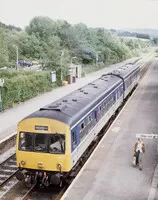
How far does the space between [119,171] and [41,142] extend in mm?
3424

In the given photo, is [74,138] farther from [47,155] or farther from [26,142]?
[26,142]

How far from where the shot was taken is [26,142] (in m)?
13.1

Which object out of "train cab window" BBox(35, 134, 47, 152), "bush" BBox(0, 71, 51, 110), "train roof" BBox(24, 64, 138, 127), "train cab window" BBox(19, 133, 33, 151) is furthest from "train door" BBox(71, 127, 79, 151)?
"bush" BBox(0, 71, 51, 110)

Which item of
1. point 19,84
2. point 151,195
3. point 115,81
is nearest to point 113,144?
point 151,195

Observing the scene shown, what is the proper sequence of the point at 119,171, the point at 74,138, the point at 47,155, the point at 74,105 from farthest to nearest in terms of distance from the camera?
the point at 74,105, the point at 119,171, the point at 74,138, the point at 47,155

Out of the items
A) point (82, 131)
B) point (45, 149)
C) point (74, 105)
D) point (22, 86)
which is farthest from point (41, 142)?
point (22, 86)

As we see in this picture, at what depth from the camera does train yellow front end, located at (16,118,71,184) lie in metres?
12.7

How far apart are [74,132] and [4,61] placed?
27420 mm

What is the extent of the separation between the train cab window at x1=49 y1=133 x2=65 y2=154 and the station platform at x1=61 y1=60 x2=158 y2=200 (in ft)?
4.38

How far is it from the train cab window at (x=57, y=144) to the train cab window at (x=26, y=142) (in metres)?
0.76

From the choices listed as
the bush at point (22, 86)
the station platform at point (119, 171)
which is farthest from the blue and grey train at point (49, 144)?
the bush at point (22, 86)

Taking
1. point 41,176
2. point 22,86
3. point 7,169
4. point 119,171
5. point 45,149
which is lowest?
point 7,169

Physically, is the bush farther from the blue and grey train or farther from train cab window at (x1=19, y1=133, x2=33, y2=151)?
train cab window at (x1=19, y1=133, x2=33, y2=151)

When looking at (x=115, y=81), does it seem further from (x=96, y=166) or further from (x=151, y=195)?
(x=151, y=195)
